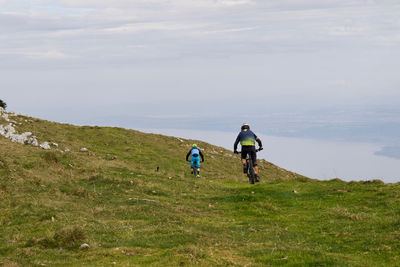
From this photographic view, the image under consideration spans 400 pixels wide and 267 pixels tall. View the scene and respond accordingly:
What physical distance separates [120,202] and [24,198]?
3920 mm

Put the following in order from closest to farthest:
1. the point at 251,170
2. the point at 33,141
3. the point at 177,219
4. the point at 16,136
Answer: the point at 177,219, the point at 251,170, the point at 33,141, the point at 16,136

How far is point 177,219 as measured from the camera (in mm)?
18172

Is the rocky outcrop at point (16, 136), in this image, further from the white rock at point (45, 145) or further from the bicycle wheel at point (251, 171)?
the bicycle wheel at point (251, 171)

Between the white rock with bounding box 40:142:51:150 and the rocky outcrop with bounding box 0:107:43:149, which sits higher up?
the rocky outcrop with bounding box 0:107:43:149

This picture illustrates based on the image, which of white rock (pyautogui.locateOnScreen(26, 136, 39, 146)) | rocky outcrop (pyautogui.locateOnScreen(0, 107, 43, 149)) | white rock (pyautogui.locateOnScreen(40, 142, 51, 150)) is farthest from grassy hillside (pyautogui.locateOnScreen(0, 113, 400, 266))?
rocky outcrop (pyautogui.locateOnScreen(0, 107, 43, 149))

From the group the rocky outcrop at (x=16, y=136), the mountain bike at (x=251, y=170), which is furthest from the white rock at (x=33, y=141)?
the mountain bike at (x=251, y=170)

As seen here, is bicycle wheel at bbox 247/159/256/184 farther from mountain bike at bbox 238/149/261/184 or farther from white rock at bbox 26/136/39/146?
white rock at bbox 26/136/39/146

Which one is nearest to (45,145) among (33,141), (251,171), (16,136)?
(33,141)

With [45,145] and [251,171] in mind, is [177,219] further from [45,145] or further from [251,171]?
[45,145]

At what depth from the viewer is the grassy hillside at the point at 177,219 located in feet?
41.4

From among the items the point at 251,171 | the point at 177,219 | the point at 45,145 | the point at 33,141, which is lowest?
the point at 177,219

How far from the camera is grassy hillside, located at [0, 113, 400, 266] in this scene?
1263 centimetres

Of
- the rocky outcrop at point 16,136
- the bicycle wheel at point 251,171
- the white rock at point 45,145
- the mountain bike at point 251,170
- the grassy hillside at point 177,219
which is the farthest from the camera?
the rocky outcrop at point 16,136

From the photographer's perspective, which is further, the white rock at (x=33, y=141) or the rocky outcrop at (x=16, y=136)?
the rocky outcrop at (x=16, y=136)
